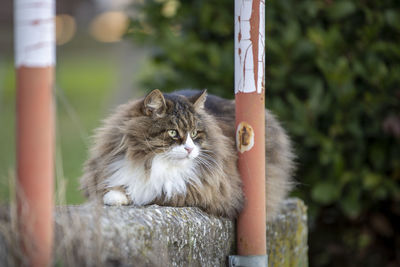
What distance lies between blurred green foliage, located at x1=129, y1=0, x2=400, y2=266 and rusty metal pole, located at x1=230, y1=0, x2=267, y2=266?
151 centimetres

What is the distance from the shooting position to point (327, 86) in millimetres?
4414

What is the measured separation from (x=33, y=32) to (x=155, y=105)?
1.16m

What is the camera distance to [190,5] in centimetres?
471

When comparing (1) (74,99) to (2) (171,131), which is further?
(1) (74,99)

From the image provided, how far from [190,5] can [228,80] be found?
74 cm

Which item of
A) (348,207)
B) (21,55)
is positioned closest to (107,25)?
(348,207)

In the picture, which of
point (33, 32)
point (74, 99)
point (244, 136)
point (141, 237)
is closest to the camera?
point (33, 32)

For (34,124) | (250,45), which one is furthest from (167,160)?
(34,124)

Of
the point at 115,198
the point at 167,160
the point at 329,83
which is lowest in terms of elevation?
the point at 115,198

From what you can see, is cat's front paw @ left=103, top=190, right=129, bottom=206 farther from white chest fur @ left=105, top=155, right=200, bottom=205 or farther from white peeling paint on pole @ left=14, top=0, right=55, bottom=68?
white peeling paint on pole @ left=14, top=0, right=55, bottom=68

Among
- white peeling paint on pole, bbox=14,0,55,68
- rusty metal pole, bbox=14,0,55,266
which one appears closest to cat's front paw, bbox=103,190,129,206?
rusty metal pole, bbox=14,0,55,266

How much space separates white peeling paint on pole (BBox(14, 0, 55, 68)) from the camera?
71.1 inches

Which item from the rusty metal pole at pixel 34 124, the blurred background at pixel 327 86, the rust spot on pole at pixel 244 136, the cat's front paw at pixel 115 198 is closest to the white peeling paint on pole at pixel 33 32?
the rusty metal pole at pixel 34 124

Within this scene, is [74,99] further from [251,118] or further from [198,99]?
[251,118]
